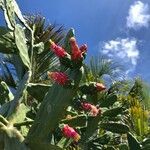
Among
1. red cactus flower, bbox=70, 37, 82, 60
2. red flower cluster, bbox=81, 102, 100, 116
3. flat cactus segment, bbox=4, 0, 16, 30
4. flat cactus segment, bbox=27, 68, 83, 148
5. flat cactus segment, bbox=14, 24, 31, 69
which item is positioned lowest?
flat cactus segment, bbox=27, 68, 83, 148

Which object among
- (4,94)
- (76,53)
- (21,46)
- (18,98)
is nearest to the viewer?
(76,53)

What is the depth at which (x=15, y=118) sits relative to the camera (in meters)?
3.43

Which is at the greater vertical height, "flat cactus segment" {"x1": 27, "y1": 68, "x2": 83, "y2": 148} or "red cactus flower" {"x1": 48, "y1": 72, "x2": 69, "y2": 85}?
"red cactus flower" {"x1": 48, "y1": 72, "x2": 69, "y2": 85}

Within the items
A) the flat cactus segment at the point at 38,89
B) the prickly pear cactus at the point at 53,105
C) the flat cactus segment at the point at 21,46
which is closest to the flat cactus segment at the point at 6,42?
the prickly pear cactus at the point at 53,105

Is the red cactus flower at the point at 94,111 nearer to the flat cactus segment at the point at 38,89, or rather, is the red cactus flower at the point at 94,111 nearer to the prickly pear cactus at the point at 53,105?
the prickly pear cactus at the point at 53,105

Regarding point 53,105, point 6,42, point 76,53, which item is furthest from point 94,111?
point 6,42

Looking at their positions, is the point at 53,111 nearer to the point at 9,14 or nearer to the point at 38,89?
the point at 38,89

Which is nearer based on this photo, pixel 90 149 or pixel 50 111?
pixel 50 111

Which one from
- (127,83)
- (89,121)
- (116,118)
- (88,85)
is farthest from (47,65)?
(127,83)

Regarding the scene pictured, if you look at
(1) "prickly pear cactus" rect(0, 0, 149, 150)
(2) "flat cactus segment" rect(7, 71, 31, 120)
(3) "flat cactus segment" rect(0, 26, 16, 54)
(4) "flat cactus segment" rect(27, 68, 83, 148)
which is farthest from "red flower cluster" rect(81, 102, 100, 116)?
(3) "flat cactus segment" rect(0, 26, 16, 54)

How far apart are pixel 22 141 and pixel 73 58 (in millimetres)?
578

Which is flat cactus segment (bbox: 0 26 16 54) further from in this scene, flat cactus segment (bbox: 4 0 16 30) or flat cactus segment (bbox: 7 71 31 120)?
flat cactus segment (bbox: 7 71 31 120)

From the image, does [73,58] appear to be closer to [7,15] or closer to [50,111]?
[50,111]

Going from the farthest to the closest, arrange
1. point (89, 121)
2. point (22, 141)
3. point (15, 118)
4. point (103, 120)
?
point (103, 120)
point (89, 121)
point (15, 118)
point (22, 141)
